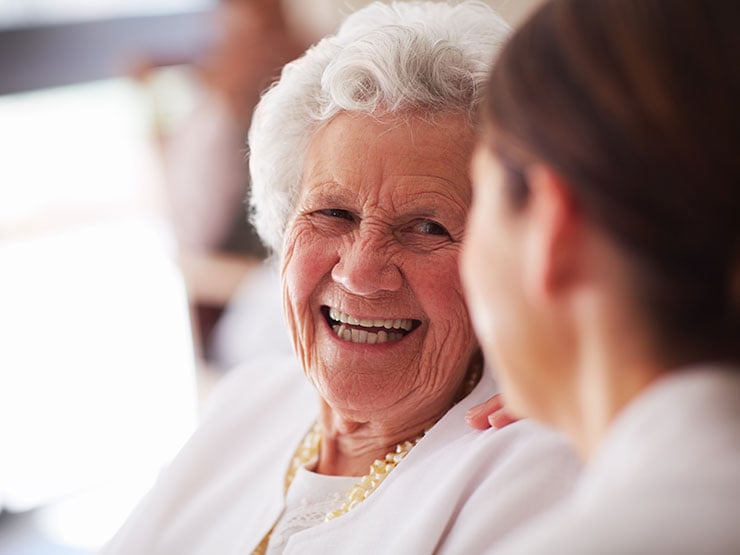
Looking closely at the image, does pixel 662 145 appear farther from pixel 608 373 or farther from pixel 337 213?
pixel 337 213

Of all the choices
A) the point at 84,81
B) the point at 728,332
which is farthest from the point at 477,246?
the point at 84,81

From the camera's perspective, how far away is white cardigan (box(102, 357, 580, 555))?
1.21 meters

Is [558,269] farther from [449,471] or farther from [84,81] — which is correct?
[84,81]

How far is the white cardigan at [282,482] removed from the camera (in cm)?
121

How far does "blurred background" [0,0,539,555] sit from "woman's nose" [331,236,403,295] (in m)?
1.54

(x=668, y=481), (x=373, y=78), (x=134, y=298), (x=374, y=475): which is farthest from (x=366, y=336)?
(x=134, y=298)

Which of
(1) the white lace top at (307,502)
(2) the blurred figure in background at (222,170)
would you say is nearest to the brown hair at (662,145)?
(1) the white lace top at (307,502)

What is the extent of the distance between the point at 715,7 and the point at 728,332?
27cm

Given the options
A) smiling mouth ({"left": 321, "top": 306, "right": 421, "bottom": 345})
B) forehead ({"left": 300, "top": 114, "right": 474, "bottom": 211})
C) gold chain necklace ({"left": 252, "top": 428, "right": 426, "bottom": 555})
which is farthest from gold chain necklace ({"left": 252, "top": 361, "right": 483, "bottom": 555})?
forehead ({"left": 300, "top": 114, "right": 474, "bottom": 211})

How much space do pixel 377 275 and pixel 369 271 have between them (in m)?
0.01

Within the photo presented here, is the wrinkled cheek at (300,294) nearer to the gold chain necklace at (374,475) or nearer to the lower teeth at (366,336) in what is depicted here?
the lower teeth at (366,336)

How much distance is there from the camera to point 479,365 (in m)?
1.54

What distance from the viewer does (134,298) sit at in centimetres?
422

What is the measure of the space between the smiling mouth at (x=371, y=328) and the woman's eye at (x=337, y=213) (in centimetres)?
15
